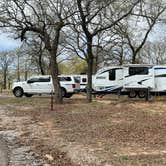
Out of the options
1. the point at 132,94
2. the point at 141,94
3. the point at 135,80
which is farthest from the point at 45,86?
the point at 135,80

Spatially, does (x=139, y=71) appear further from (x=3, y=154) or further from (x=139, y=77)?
(x=3, y=154)

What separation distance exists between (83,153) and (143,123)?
19.7ft

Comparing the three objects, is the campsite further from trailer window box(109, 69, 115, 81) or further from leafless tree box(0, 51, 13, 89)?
leafless tree box(0, 51, 13, 89)

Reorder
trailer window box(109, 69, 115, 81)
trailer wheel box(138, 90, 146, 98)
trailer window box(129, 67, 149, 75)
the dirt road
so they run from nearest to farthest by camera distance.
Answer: the dirt road
trailer window box(129, 67, 149, 75)
trailer wheel box(138, 90, 146, 98)
trailer window box(109, 69, 115, 81)

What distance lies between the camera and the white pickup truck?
129 ft

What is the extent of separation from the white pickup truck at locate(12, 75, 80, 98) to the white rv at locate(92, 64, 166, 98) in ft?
8.50

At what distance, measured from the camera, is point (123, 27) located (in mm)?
39031

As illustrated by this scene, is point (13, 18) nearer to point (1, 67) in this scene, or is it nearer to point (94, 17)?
point (94, 17)

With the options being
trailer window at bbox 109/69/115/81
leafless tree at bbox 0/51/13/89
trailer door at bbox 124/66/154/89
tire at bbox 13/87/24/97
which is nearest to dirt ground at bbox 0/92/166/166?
trailer door at bbox 124/66/154/89

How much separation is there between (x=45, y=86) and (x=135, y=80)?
27.2ft

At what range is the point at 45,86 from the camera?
39875 mm

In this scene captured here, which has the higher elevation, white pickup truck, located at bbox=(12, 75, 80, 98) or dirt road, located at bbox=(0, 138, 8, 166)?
white pickup truck, located at bbox=(12, 75, 80, 98)

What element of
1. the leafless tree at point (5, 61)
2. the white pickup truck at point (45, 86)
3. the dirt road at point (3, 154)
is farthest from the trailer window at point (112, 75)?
the leafless tree at point (5, 61)

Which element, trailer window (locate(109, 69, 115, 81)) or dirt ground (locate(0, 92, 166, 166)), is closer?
dirt ground (locate(0, 92, 166, 166))
